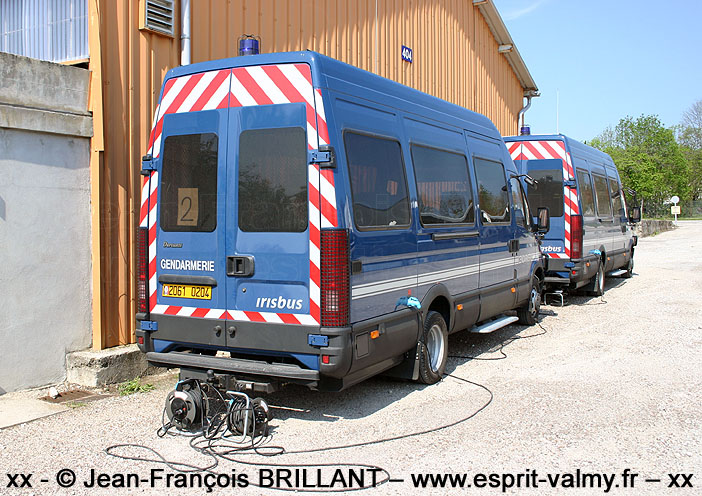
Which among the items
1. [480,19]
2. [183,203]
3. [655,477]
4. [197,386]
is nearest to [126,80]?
[183,203]

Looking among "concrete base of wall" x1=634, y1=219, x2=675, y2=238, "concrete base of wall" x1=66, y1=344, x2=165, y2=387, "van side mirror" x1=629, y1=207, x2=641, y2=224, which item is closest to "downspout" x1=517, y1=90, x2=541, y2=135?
"van side mirror" x1=629, y1=207, x2=641, y2=224

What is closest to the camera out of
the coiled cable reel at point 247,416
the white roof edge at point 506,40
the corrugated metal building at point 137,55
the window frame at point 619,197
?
the coiled cable reel at point 247,416

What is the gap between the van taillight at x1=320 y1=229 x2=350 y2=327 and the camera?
509 cm

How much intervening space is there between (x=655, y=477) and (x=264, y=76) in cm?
399

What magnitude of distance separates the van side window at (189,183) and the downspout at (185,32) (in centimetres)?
223

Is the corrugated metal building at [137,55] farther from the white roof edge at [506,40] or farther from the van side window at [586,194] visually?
the white roof edge at [506,40]

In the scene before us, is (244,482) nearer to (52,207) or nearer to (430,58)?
(52,207)

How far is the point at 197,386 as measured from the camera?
5410mm

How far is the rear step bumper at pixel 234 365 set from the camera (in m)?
5.14

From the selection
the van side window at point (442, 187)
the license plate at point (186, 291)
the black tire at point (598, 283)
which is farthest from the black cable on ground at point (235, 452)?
the black tire at point (598, 283)

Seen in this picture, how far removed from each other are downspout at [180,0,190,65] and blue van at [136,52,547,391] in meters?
1.92

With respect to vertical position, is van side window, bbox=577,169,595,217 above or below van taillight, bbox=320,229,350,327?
above

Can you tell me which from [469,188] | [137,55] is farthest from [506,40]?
[137,55]

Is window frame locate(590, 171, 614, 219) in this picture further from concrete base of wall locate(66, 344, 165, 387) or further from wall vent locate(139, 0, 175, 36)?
concrete base of wall locate(66, 344, 165, 387)
